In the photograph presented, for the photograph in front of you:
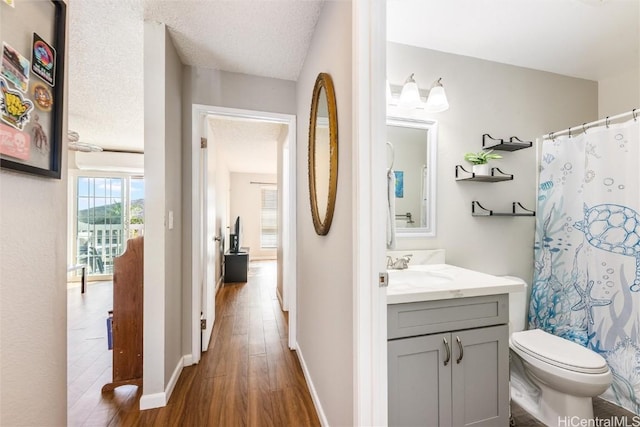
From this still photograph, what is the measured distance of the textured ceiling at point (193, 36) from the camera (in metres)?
1.50

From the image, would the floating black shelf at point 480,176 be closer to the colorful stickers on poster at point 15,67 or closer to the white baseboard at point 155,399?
the colorful stickers on poster at point 15,67

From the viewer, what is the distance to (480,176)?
192cm

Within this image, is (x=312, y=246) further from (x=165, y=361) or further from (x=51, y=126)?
(x=51, y=126)

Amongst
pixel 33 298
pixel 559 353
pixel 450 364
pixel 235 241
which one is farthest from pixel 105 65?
pixel 559 353

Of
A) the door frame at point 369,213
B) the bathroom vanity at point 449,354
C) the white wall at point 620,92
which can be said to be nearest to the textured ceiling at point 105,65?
the door frame at point 369,213

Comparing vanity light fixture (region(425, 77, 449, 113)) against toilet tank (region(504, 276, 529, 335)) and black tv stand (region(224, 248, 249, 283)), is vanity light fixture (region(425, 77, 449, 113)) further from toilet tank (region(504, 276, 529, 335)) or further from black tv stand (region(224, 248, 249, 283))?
black tv stand (region(224, 248, 249, 283))

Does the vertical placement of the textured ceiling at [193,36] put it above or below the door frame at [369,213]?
above

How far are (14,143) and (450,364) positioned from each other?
172 centimetres

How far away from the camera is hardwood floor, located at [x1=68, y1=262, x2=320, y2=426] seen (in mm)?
1510

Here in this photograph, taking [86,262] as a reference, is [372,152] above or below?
above

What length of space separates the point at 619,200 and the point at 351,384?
208 cm

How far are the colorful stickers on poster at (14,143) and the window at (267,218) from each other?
6.43 meters

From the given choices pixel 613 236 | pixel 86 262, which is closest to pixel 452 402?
pixel 613 236

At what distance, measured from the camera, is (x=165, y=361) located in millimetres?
1638
